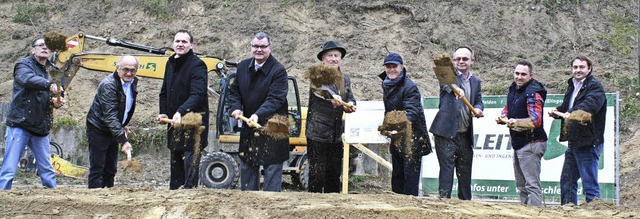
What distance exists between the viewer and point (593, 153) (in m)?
8.53

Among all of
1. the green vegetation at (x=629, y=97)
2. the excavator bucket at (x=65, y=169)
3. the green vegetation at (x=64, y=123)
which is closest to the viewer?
the excavator bucket at (x=65, y=169)

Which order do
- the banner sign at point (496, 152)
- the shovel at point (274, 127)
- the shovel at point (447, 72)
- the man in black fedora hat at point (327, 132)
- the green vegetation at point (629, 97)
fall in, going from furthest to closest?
the green vegetation at point (629, 97), the banner sign at point (496, 152), the shovel at point (447, 72), the man in black fedora hat at point (327, 132), the shovel at point (274, 127)

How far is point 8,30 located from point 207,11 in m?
5.31

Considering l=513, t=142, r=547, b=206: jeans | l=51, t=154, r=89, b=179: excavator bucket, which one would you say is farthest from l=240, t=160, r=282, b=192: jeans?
l=51, t=154, r=89, b=179: excavator bucket

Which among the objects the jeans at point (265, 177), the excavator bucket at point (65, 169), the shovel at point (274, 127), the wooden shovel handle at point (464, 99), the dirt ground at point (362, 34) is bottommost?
the excavator bucket at point (65, 169)

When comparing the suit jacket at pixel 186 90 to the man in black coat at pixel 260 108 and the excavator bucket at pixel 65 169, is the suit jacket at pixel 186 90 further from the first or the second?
the excavator bucket at pixel 65 169

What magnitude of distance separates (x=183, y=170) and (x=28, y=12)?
570 inches

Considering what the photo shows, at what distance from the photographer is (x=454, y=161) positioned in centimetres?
851

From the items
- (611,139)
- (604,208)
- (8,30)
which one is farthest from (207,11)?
(604,208)

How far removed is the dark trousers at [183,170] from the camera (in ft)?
26.5

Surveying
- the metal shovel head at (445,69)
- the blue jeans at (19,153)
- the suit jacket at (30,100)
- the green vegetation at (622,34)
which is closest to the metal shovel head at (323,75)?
the metal shovel head at (445,69)

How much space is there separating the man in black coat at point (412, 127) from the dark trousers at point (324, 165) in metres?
0.61

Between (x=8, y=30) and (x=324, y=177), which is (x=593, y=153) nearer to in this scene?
(x=324, y=177)

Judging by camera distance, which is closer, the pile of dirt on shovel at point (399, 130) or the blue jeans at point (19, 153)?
the pile of dirt on shovel at point (399, 130)
